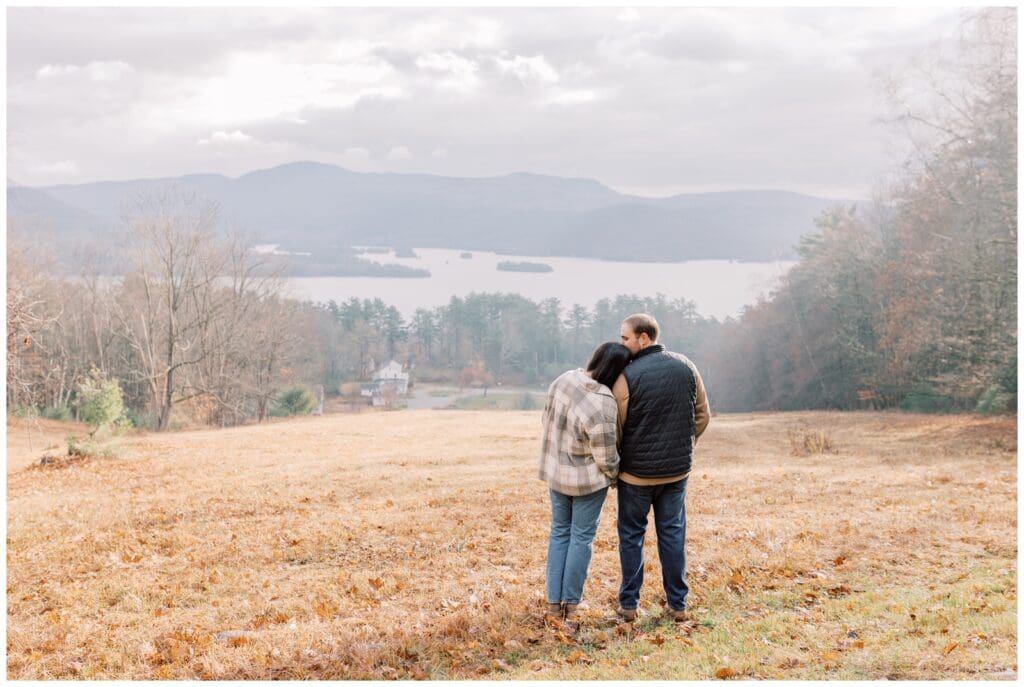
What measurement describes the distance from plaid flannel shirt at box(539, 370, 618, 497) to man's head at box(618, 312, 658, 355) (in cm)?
37

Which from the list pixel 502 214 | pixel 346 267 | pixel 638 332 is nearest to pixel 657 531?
pixel 638 332

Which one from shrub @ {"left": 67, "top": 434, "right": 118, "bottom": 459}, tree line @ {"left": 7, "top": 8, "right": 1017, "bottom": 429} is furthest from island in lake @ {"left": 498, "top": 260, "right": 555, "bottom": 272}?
shrub @ {"left": 67, "top": 434, "right": 118, "bottom": 459}

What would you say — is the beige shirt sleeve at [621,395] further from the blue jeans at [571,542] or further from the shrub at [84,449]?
the shrub at [84,449]

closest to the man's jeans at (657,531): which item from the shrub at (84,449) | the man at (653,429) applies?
the man at (653,429)

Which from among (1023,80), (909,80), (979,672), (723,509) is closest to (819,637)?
(979,672)

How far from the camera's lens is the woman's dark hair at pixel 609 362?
5.38m

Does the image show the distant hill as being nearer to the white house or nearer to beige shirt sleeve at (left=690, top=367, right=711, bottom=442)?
the white house

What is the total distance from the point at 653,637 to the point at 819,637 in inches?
43.7

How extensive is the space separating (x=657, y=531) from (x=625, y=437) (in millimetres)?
765

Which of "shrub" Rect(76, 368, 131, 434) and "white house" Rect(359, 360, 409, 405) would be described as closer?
"shrub" Rect(76, 368, 131, 434)

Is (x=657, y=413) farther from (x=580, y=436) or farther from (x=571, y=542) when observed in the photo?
(x=571, y=542)

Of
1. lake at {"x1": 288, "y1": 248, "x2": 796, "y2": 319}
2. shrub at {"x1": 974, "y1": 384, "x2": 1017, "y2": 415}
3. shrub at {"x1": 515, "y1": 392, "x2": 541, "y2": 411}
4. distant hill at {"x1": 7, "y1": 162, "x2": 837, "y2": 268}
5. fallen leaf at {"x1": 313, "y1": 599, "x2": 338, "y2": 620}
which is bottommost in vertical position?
shrub at {"x1": 515, "y1": 392, "x2": 541, "y2": 411}

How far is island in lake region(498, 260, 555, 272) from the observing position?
253ft

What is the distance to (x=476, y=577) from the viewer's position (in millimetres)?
7188
